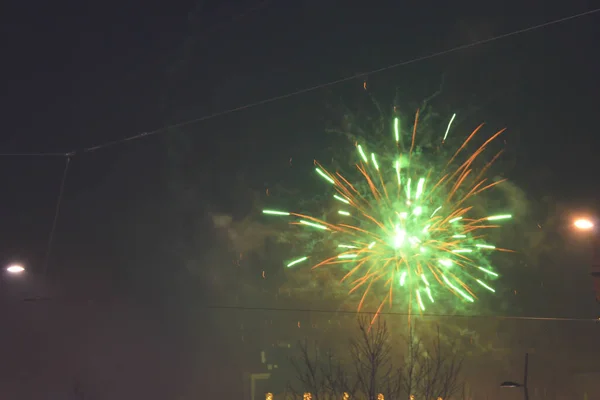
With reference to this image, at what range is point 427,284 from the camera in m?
25.6

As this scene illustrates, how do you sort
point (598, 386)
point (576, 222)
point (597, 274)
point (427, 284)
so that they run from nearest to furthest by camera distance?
point (576, 222)
point (427, 284)
point (597, 274)
point (598, 386)

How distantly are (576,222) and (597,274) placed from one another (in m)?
9.82

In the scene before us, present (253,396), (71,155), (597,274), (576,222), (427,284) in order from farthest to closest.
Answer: (253,396), (597,274), (427,284), (576,222), (71,155)

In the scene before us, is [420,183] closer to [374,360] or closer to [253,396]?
[374,360]

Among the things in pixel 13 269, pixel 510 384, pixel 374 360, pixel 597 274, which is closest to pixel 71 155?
pixel 13 269

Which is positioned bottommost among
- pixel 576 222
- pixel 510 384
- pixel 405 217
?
pixel 510 384

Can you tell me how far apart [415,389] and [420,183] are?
22.1ft

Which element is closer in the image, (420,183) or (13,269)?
(13,269)

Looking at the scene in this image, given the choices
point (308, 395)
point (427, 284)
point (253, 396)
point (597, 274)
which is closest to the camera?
point (308, 395)

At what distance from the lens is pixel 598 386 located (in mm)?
49500

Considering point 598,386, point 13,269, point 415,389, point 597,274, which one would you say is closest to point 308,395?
point 415,389

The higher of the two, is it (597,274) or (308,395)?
(597,274)

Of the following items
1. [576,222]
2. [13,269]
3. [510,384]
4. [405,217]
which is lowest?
[510,384]

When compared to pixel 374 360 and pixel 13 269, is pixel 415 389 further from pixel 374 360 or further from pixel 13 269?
pixel 13 269
